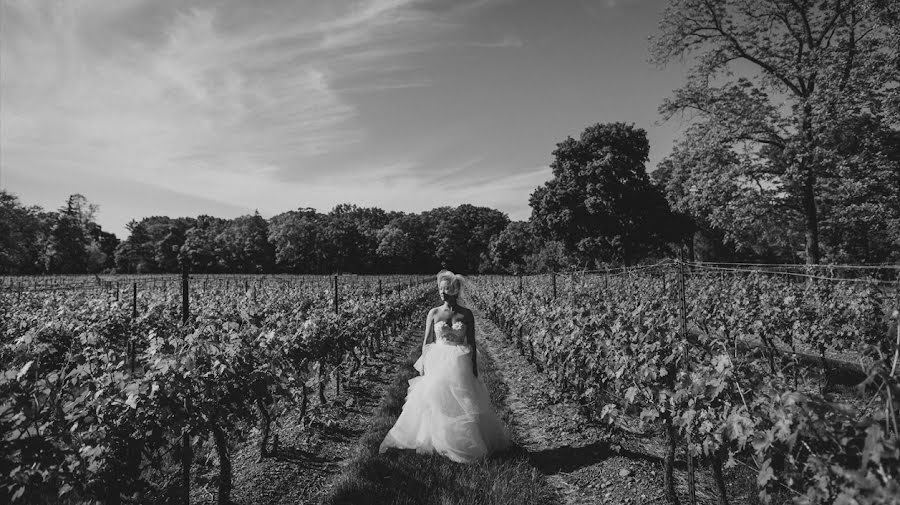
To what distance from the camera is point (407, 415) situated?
491 cm

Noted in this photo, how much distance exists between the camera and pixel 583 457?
15.8 feet

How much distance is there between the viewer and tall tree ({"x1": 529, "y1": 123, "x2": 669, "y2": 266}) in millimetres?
28875

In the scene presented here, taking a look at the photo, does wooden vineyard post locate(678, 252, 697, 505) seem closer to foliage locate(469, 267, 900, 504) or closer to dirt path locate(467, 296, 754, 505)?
foliage locate(469, 267, 900, 504)

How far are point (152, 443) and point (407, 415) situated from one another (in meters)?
2.59

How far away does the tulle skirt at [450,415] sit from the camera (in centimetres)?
458

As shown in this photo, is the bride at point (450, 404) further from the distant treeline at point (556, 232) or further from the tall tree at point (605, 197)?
the tall tree at point (605, 197)

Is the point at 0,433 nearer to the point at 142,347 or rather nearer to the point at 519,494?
the point at 519,494

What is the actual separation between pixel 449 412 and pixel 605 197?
26666 millimetres

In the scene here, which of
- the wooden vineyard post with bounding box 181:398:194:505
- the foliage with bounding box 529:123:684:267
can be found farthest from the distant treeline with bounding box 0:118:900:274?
the wooden vineyard post with bounding box 181:398:194:505

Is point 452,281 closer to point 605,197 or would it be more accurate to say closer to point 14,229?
point 605,197

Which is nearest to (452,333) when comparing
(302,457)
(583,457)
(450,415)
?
(450,415)

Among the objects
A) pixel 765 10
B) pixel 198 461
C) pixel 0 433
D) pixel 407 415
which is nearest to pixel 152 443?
pixel 0 433

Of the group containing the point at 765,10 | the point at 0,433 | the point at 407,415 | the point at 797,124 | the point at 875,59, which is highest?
the point at 765,10

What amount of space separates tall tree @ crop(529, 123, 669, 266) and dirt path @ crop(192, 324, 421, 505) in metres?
24.7
